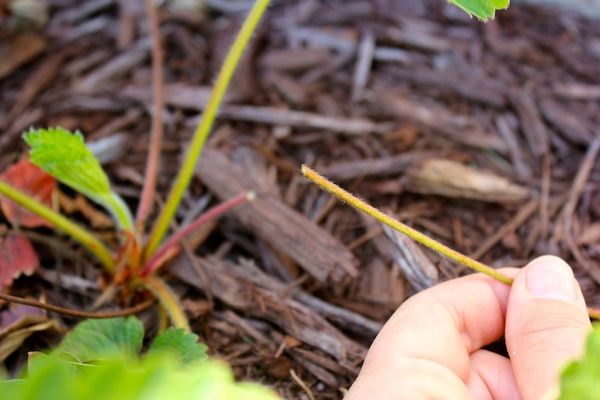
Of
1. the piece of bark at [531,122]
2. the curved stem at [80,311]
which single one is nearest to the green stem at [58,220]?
the curved stem at [80,311]

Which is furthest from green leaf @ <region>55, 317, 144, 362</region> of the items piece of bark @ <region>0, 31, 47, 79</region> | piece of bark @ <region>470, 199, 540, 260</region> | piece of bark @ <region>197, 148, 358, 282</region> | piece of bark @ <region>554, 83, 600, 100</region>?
piece of bark @ <region>554, 83, 600, 100</region>

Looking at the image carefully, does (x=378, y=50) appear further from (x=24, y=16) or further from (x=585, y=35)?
(x=24, y=16)

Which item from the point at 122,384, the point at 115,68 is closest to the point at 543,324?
the point at 122,384

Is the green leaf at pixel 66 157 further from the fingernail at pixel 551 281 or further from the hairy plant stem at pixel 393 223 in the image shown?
the fingernail at pixel 551 281

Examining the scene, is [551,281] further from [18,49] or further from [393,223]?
[18,49]

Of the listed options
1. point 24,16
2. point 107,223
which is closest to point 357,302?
point 107,223

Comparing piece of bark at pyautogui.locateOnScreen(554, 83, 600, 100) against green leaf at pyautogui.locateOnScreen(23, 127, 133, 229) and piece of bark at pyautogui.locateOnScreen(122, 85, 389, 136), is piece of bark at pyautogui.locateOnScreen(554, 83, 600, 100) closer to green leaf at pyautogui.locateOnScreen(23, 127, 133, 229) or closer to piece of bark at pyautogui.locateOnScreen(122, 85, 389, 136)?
piece of bark at pyautogui.locateOnScreen(122, 85, 389, 136)
